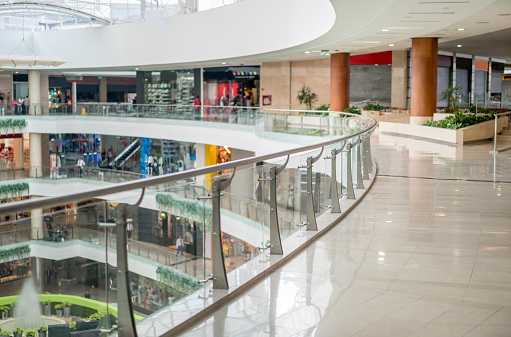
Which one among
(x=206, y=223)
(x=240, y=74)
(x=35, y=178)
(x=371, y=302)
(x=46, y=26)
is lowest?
(x=35, y=178)

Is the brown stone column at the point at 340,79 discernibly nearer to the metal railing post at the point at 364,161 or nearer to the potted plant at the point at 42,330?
the metal railing post at the point at 364,161

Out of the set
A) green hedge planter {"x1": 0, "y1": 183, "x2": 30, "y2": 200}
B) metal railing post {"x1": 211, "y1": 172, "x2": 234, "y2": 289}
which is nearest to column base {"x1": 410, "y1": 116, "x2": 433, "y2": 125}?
green hedge planter {"x1": 0, "y1": 183, "x2": 30, "y2": 200}

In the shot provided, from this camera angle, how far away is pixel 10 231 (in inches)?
110

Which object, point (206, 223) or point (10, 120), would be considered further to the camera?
point (10, 120)

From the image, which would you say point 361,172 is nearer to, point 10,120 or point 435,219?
point 435,219

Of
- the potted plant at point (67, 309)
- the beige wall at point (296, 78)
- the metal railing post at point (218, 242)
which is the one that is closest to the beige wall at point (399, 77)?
the beige wall at point (296, 78)

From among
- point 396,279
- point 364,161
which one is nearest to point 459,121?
point 364,161

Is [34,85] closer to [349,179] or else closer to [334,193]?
[349,179]

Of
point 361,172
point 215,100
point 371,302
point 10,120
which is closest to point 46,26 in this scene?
point 10,120

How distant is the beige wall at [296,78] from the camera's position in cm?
3859

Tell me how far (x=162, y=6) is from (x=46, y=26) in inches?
363

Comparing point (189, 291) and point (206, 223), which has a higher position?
point (206, 223)

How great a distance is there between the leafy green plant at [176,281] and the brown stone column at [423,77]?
21956 mm

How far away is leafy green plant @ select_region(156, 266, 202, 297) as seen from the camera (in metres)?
3.79
